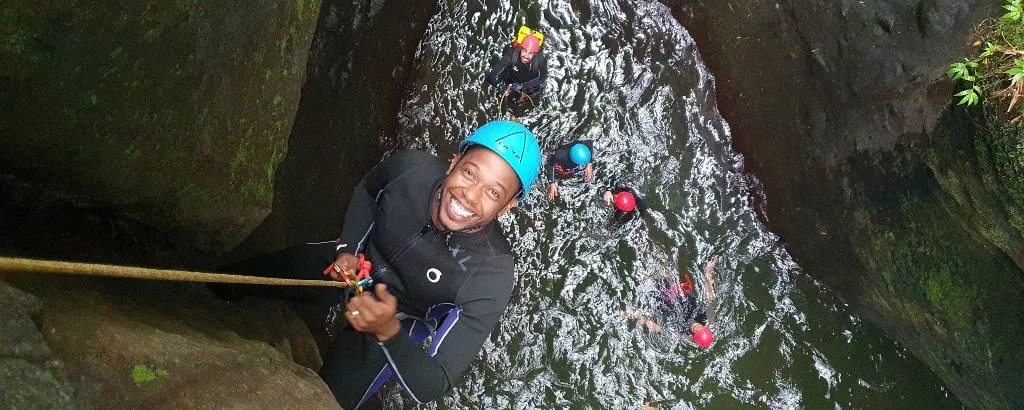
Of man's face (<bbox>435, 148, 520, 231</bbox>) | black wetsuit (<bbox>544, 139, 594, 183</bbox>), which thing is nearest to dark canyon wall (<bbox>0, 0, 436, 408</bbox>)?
man's face (<bbox>435, 148, 520, 231</bbox>)

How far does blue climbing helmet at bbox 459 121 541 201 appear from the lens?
295 centimetres

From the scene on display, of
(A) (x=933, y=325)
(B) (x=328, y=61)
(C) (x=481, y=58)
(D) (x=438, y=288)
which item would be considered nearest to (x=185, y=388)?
(D) (x=438, y=288)

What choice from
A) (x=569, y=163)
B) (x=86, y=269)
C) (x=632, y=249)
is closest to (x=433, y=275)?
(x=86, y=269)

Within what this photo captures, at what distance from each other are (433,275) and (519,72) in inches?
90.5

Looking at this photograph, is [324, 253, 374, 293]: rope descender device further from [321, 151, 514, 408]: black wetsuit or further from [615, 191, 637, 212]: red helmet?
[615, 191, 637, 212]: red helmet

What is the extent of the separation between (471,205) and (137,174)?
1480 mm

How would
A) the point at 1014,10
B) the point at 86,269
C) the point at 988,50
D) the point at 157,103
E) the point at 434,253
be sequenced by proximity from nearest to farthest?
the point at 86,269 → the point at 157,103 → the point at 1014,10 → the point at 988,50 → the point at 434,253

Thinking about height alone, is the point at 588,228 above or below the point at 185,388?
above

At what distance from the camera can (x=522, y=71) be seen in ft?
15.6

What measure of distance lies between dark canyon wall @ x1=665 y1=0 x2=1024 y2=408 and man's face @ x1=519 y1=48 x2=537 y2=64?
1556 mm

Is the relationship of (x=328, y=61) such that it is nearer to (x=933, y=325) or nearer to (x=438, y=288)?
(x=438, y=288)

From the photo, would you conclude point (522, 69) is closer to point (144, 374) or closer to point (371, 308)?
point (371, 308)

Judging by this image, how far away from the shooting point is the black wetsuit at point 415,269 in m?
2.96

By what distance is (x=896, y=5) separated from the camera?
348 cm
